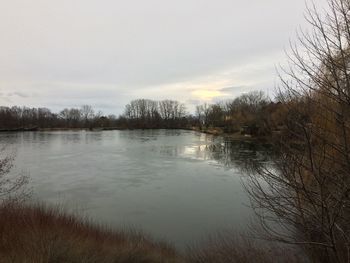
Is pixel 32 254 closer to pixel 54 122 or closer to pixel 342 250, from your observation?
pixel 342 250

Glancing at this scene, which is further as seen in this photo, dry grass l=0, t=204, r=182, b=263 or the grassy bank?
the grassy bank

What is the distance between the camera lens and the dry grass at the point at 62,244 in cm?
530

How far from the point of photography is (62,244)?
19.3 feet

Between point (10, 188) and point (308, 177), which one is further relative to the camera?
point (10, 188)

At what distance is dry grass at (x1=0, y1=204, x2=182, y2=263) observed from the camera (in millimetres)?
5301

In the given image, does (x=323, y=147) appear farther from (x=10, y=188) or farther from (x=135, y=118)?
(x=135, y=118)

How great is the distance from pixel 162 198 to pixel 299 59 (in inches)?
463

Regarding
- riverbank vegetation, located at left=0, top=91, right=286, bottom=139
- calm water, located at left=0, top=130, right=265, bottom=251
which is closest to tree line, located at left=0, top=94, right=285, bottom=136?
riverbank vegetation, located at left=0, top=91, right=286, bottom=139

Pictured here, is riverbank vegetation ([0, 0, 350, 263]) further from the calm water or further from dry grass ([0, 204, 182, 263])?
the calm water

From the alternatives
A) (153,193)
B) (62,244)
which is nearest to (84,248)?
(62,244)

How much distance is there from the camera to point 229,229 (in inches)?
431

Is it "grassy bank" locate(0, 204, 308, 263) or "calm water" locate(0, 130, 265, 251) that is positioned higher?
"grassy bank" locate(0, 204, 308, 263)

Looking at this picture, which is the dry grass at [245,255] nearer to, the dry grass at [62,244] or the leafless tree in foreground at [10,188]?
the dry grass at [62,244]

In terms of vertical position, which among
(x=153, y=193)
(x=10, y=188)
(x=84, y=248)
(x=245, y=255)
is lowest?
(x=153, y=193)
